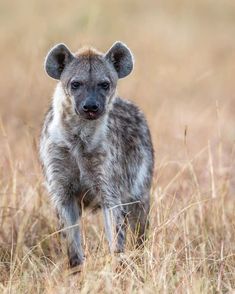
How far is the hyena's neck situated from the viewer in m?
5.63

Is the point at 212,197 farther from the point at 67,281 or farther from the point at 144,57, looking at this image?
the point at 144,57

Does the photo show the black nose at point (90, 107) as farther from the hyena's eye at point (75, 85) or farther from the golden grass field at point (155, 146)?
the golden grass field at point (155, 146)

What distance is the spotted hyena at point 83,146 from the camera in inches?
221

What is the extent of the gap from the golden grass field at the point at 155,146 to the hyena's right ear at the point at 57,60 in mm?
775

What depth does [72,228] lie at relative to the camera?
5.65 m

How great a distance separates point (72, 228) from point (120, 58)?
109cm

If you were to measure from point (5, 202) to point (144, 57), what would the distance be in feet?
17.2

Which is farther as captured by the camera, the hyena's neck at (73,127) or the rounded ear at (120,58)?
the rounded ear at (120,58)

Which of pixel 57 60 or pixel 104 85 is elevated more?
pixel 57 60

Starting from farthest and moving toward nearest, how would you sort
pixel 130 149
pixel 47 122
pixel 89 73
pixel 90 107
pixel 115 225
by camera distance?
1. pixel 130 149
2. pixel 47 122
3. pixel 89 73
4. pixel 115 225
5. pixel 90 107

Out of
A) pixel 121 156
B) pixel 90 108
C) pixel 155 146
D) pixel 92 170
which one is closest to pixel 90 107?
pixel 90 108

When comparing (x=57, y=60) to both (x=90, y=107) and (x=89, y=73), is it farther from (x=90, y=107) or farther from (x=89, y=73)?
(x=90, y=107)

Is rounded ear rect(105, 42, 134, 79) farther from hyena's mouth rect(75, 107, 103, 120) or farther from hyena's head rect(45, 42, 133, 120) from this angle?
hyena's mouth rect(75, 107, 103, 120)

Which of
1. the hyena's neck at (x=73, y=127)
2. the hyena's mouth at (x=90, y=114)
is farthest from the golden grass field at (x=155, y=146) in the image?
the hyena's mouth at (x=90, y=114)
